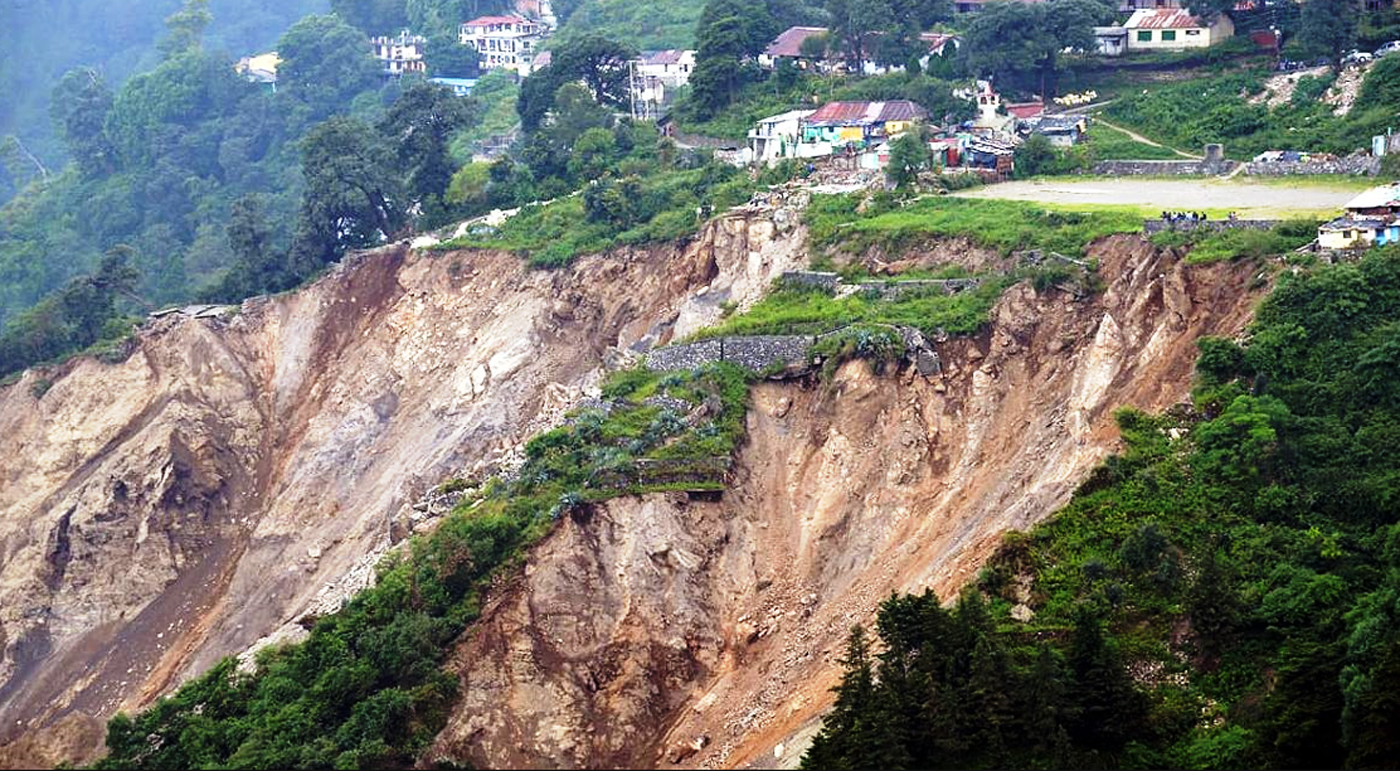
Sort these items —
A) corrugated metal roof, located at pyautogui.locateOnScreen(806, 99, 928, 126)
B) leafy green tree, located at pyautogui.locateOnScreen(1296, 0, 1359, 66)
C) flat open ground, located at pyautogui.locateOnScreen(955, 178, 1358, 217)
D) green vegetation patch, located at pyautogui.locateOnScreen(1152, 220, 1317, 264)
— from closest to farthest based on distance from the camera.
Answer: green vegetation patch, located at pyautogui.locateOnScreen(1152, 220, 1317, 264) < flat open ground, located at pyautogui.locateOnScreen(955, 178, 1358, 217) < leafy green tree, located at pyautogui.locateOnScreen(1296, 0, 1359, 66) < corrugated metal roof, located at pyautogui.locateOnScreen(806, 99, 928, 126)

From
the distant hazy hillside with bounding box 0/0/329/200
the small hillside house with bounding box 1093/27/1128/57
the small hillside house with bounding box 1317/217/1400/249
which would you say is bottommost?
the distant hazy hillside with bounding box 0/0/329/200

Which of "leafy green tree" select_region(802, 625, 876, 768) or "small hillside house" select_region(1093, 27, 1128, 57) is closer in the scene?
"leafy green tree" select_region(802, 625, 876, 768)

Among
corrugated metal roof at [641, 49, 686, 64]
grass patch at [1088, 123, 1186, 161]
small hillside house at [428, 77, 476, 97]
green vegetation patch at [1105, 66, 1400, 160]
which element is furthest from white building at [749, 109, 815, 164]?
small hillside house at [428, 77, 476, 97]

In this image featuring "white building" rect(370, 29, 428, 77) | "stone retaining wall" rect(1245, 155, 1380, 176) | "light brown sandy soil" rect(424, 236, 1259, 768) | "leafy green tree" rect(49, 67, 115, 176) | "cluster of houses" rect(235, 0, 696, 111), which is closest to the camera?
"light brown sandy soil" rect(424, 236, 1259, 768)

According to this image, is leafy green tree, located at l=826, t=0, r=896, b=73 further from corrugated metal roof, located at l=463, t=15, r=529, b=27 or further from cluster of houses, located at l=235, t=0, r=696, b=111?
corrugated metal roof, located at l=463, t=15, r=529, b=27

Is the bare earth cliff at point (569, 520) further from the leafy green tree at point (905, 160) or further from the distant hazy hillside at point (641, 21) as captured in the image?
the distant hazy hillside at point (641, 21)

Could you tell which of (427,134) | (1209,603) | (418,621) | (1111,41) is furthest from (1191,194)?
(427,134)

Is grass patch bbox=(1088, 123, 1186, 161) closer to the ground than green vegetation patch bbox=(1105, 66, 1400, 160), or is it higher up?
closer to the ground
